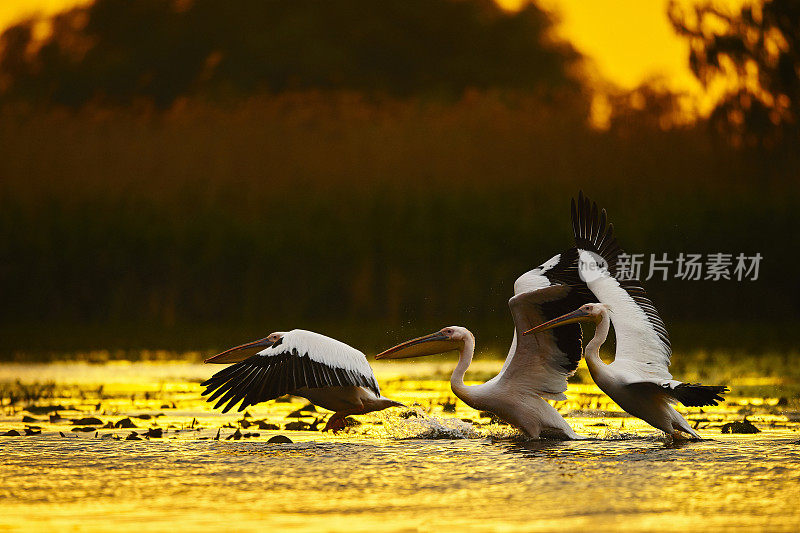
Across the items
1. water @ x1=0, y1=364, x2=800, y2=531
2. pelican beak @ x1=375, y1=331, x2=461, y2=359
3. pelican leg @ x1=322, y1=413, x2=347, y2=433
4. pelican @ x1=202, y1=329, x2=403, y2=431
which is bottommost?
water @ x1=0, y1=364, x2=800, y2=531

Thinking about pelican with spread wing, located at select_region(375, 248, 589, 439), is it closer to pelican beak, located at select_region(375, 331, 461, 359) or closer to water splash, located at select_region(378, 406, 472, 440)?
water splash, located at select_region(378, 406, 472, 440)

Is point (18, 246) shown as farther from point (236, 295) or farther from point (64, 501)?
point (64, 501)

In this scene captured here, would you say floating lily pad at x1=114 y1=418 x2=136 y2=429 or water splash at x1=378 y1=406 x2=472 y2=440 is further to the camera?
floating lily pad at x1=114 y1=418 x2=136 y2=429

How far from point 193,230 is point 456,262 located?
8181 mm

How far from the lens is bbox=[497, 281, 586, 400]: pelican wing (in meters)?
8.74

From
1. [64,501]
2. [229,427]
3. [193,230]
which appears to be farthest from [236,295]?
[64,501]

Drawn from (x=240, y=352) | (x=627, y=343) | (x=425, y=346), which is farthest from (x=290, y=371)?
(x=627, y=343)

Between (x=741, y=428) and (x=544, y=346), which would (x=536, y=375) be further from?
(x=741, y=428)

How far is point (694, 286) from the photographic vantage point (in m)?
32.2

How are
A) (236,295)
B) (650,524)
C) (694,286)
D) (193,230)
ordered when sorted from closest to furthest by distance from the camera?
(650,524), (694,286), (236,295), (193,230)

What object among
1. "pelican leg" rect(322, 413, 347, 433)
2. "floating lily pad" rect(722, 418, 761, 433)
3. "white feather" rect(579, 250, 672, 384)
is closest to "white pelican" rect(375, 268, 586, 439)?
"white feather" rect(579, 250, 672, 384)

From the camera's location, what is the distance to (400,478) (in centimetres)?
723

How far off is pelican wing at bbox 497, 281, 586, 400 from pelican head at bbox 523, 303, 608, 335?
0.37 ft

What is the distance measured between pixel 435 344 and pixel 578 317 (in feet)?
4.86
